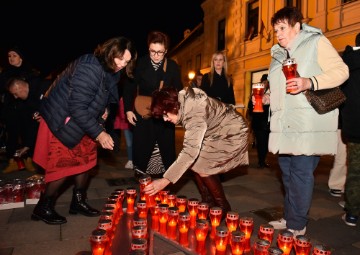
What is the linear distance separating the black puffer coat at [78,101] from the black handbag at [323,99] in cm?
185

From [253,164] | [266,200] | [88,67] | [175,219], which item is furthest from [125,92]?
[253,164]

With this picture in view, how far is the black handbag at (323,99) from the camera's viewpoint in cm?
255

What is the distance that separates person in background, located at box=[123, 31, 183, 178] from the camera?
155 inches

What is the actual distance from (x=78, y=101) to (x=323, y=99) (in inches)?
83.0

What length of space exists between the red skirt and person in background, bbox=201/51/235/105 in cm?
241

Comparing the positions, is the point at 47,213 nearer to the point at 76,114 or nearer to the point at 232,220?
the point at 76,114

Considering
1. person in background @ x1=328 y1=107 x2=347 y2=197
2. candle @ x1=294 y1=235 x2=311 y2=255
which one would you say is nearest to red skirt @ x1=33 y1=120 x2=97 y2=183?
candle @ x1=294 y1=235 x2=311 y2=255

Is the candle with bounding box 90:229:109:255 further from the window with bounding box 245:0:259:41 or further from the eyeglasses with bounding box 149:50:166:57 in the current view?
the window with bounding box 245:0:259:41

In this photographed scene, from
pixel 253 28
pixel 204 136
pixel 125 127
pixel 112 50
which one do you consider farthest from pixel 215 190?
pixel 253 28

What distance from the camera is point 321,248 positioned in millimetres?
1942

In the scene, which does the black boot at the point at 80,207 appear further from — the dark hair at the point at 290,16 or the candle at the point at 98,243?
the dark hair at the point at 290,16

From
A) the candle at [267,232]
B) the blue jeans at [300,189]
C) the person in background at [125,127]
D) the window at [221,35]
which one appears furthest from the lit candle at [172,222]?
the window at [221,35]

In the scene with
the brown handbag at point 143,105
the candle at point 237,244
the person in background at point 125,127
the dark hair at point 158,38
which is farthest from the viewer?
the person in background at point 125,127

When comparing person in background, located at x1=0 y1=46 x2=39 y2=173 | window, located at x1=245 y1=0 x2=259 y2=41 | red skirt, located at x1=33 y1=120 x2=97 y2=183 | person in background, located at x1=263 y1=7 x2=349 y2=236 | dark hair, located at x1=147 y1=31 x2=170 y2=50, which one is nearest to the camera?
person in background, located at x1=263 y1=7 x2=349 y2=236
